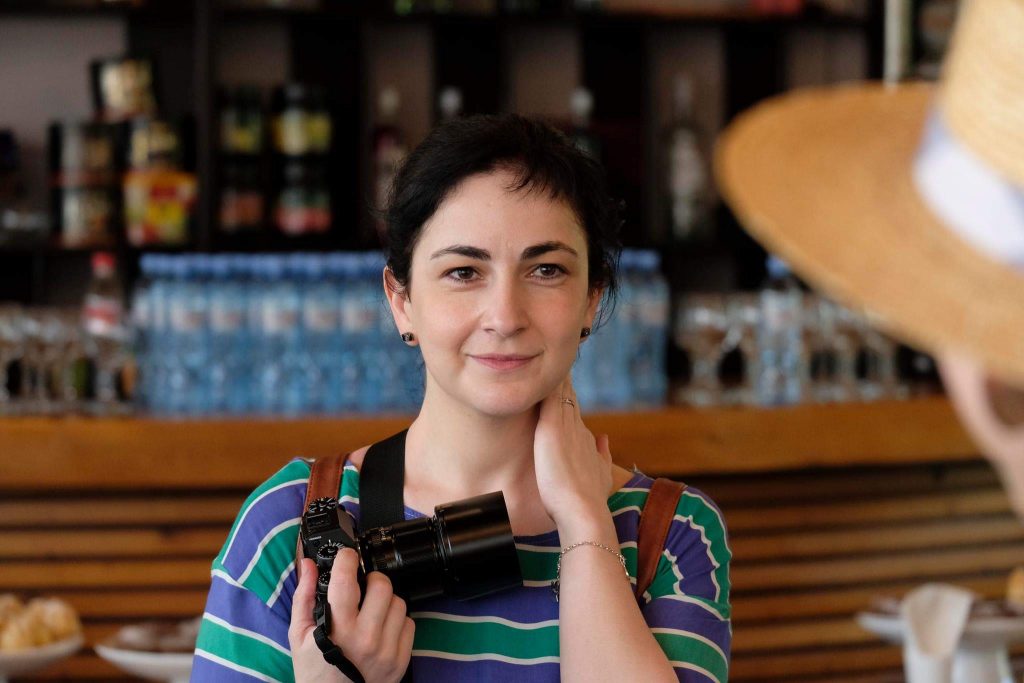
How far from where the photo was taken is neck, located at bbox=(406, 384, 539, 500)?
1528 mm

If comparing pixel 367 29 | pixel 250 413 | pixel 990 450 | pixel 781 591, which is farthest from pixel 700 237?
pixel 990 450

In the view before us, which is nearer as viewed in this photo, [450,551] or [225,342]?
[450,551]

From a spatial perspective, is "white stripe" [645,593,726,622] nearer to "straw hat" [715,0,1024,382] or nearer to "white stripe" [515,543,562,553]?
"white stripe" [515,543,562,553]

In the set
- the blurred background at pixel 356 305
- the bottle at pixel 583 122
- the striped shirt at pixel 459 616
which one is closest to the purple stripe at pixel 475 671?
the striped shirt at pixel 459 616

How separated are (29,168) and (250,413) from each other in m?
1.51

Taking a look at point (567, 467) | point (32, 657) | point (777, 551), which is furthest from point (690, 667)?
point (777, 551)

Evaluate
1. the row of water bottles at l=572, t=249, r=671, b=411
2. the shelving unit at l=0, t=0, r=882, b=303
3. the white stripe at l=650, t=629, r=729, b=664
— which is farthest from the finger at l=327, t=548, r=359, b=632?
the shelving unit at l=0, t=0, r=882, b=303

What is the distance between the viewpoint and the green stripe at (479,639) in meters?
1.42

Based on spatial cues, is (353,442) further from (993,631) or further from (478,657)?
(478,657)

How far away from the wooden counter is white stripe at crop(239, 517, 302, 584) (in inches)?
51.7

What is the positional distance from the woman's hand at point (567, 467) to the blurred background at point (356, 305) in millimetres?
406

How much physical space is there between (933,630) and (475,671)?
3.50 feet

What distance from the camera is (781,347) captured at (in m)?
3.47

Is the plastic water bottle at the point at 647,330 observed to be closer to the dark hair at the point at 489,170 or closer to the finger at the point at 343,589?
the dark hair at the point at 489,170
